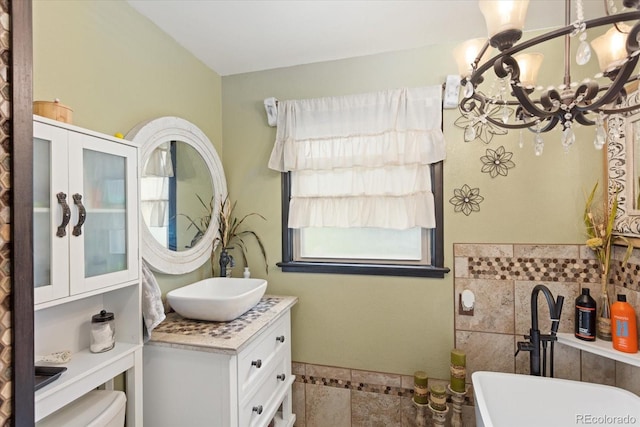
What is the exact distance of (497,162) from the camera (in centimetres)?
177

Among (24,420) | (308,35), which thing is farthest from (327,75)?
(24,420)

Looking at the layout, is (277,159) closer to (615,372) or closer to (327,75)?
(327,75)

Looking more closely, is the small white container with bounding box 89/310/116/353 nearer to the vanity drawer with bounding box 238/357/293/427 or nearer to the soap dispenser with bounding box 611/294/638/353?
the vanity drawer with bounding box 238/357/293/427

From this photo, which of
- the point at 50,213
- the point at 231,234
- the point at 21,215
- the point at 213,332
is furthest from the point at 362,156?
the point at 21,215

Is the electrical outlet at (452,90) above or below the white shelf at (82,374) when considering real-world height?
above

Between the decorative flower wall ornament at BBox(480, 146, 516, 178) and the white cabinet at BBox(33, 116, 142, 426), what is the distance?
182 cm

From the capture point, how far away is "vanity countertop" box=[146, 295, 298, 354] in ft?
4.11

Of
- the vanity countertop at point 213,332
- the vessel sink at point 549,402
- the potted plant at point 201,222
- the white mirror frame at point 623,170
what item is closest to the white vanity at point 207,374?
the vanity countertop at point 213,332

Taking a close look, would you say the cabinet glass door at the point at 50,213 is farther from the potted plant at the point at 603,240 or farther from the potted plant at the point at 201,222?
the potted plant at the point at 603,240

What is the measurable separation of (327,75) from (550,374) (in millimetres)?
2145

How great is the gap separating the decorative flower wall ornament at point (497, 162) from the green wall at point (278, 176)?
3cm

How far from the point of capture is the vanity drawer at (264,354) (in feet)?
4.35

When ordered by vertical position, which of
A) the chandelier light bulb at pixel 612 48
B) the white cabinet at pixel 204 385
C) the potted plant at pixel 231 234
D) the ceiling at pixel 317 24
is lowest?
the white cabinet at pixel 204 385

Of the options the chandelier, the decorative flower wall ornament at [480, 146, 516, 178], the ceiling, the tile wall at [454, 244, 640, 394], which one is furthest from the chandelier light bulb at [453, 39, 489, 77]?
the tile wall at [454, 244, 640, 394]
